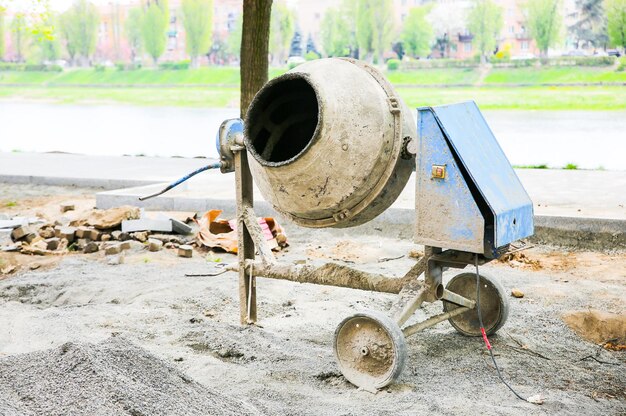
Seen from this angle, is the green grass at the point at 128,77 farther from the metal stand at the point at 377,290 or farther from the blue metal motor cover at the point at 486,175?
the blue metal motor cover at the point at 486,175

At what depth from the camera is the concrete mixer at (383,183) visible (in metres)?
3.67

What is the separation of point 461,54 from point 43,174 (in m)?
16.3

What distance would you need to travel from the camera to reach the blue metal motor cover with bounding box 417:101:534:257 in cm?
365

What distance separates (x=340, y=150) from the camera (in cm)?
378

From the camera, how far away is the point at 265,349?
4.23 m

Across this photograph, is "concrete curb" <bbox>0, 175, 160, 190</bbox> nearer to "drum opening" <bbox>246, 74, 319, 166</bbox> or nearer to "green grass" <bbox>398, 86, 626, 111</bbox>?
"drum opening" <bbox>246, 74, 319, 166</bbox>

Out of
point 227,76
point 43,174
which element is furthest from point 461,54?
point 43,174

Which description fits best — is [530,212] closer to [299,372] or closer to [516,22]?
[299,372]

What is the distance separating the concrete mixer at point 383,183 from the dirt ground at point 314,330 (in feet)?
0.78

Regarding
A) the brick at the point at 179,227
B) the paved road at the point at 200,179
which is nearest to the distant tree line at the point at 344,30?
the paved road at the point at 200,179

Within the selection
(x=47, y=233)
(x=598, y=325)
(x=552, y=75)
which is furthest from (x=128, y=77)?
(x=598, y=325)

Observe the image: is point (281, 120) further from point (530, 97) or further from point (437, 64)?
point (437, 64)

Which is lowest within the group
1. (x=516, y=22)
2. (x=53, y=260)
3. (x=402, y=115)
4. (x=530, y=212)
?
(x=53, y=260)

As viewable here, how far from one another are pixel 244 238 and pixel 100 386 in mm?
1575
